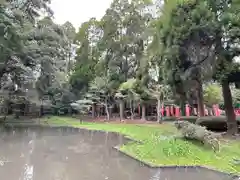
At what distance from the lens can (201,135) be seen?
10883mm

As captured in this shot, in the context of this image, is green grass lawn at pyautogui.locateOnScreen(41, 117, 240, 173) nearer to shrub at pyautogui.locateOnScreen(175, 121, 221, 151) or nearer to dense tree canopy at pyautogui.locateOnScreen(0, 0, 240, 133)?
shrub at pyautogui.locateOnScreen(175, 121, 221, 151)

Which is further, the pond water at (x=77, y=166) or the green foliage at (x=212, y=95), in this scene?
the green foliage at (x=212, y=95)

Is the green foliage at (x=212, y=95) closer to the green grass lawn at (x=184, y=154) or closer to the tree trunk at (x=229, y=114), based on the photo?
the tree trunk at (x=229, y=114)

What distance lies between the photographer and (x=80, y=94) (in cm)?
3397

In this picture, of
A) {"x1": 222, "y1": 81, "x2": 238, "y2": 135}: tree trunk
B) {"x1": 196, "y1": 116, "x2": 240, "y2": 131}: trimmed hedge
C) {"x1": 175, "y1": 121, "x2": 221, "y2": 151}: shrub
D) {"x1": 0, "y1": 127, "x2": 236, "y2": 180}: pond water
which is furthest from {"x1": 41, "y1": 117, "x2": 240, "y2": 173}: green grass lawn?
{"x1": 196, "y1": 116, "x2": 240, "y2": 131}: trimmed hedge

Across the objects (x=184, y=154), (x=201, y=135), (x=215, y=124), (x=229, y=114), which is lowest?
(x=184, y=154)

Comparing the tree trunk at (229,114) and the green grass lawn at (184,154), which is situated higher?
the tree trunk at (229,114)

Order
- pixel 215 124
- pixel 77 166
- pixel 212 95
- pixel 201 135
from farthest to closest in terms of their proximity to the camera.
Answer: pixel 212 95, pixel 215 124, pixel 201 135, pixel 77 166

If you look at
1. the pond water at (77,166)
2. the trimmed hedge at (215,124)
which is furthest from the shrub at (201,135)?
the trimmed hedge at (215,124)

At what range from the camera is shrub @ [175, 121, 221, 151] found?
35.0 ft

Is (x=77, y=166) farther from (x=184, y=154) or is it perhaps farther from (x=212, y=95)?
(x=212, y=95)

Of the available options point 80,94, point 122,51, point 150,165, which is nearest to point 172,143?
point 150,165

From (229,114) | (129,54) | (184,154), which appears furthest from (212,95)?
(184,154)

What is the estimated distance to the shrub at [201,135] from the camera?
35.0 feet
